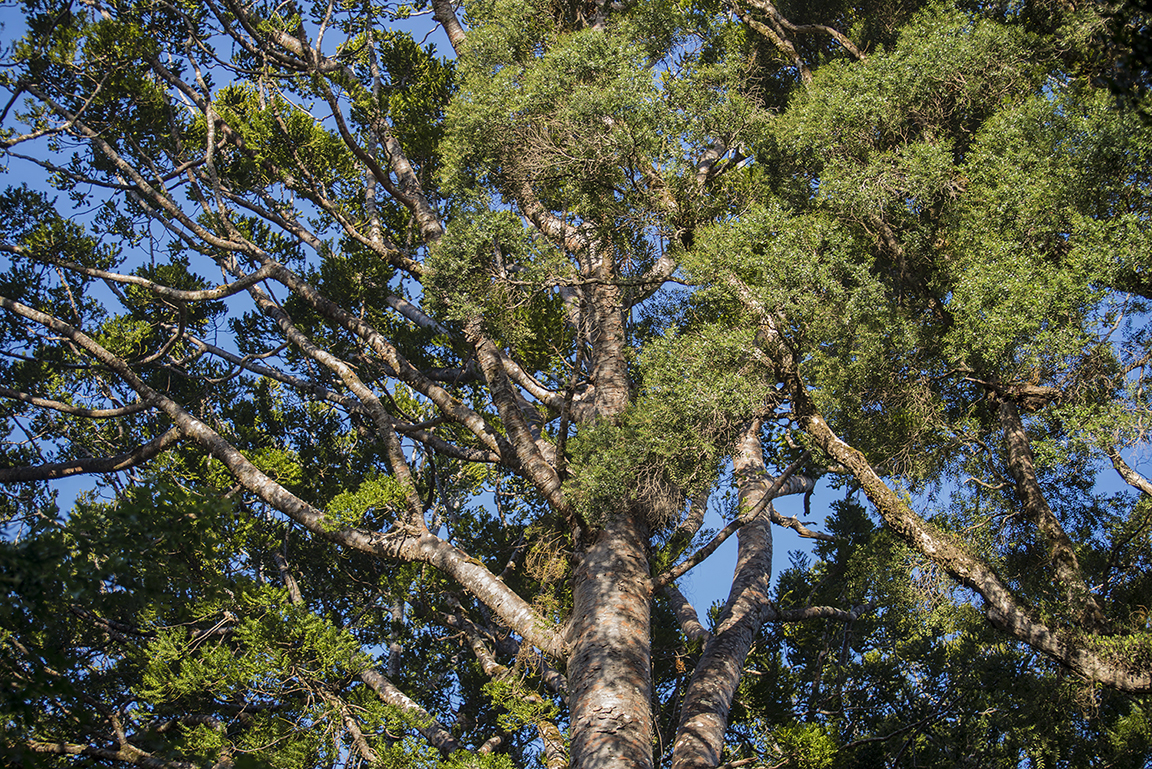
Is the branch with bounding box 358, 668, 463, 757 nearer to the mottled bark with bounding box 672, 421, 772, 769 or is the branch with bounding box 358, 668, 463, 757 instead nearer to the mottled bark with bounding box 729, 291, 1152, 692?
the mottled bark with bounding box 672, 421, 772, 769

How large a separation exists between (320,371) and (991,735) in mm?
12340

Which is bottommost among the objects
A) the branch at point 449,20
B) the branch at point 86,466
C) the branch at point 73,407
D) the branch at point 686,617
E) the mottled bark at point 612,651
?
the mottled bark at point 612,651

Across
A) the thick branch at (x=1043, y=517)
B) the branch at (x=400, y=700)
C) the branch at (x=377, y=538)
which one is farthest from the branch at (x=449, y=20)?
the thick branch at (x=1043, y=517)

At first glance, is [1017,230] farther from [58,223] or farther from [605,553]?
[58,223]

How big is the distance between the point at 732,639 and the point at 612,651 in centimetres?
248

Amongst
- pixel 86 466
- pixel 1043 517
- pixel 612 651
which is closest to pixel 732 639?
pixel 612 651

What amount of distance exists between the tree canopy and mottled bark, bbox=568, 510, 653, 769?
0.05 metres

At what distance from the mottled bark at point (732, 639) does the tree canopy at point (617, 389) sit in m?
0.06

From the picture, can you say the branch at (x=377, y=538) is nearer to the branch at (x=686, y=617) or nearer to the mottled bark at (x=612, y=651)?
the mottled bark at (x=612, y=651)

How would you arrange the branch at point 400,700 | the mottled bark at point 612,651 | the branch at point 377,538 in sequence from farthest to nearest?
the branch at point 400,700 → the branch at point 377,538 → the mottled bark at point 612,651

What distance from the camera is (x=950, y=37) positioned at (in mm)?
10992

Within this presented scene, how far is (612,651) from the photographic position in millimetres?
8070

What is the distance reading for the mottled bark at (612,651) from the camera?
7.35 m

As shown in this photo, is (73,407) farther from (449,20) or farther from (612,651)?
(449,20)
